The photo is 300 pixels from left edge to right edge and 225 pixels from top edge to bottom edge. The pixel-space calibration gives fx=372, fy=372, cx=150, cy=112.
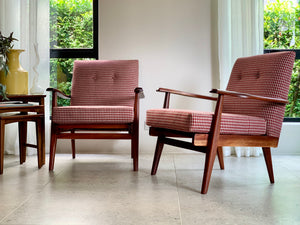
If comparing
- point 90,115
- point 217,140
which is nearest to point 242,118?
point 217,140

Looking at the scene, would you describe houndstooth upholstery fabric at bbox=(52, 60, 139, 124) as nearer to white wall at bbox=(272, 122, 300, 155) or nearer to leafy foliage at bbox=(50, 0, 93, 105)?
leafy foliage at bbox=(50, 0, 93, 105)

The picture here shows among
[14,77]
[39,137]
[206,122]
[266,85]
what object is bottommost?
[39,137]

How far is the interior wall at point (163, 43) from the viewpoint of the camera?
12.2 feet

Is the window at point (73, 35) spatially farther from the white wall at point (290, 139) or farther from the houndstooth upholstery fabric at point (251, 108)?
the white wall at point (290, 139)

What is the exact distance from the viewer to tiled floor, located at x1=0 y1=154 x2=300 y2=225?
1569 mm

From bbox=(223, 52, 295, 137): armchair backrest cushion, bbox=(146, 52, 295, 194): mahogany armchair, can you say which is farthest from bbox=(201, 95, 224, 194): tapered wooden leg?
bbox=(223, 52, 295, 137): armchair backrest cushion

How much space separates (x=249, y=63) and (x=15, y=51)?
1.87m

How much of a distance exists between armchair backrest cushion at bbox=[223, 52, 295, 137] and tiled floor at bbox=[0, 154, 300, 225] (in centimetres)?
42

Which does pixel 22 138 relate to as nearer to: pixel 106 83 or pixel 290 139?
pixel 106 83

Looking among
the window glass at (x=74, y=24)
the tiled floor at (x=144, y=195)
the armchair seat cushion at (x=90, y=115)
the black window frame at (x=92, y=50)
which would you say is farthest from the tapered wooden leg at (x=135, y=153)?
the window glass at (x=74, y=24)

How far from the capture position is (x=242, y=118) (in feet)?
6.98

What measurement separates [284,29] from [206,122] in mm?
2296

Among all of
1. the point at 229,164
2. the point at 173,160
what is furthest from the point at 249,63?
the point at 173,160

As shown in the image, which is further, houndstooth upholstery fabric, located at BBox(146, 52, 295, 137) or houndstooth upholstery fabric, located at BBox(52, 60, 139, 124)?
houndstooth upholstery fabric, located at BBox(52, 60, 139, 124)
